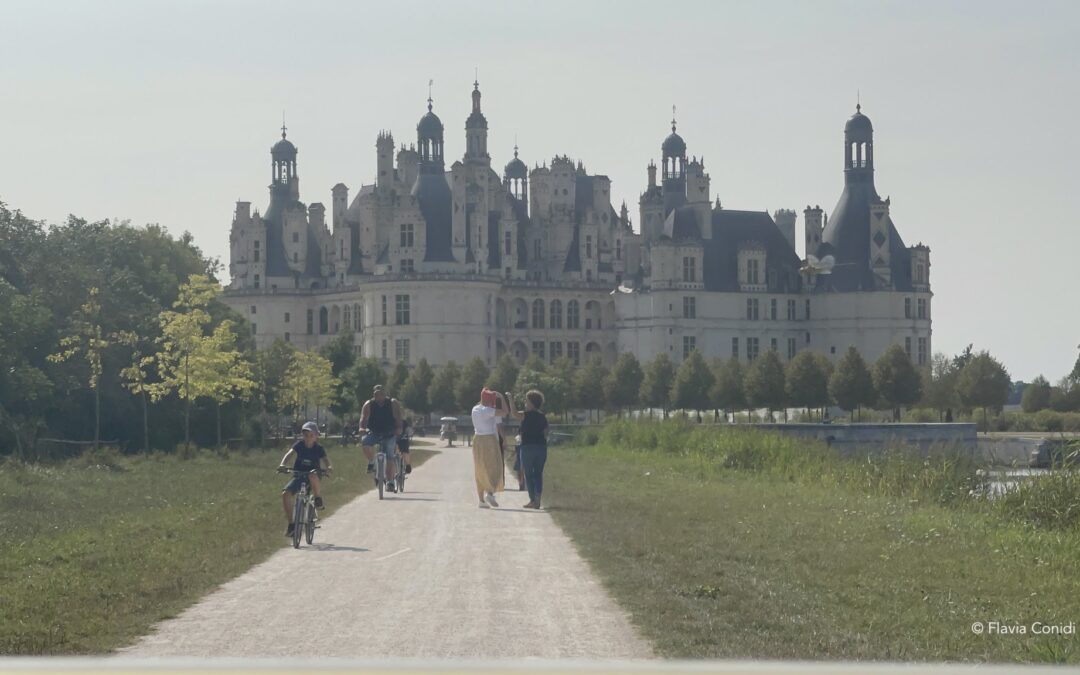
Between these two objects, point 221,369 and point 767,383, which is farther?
point 767,383

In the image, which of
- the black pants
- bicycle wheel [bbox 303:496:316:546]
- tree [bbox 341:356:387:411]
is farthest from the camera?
tree [bbox 341:356:387:411]

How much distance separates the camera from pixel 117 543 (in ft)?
63.0

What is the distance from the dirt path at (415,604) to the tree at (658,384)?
255 ft

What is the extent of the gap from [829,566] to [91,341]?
34.5 metres

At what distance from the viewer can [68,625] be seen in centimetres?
1330

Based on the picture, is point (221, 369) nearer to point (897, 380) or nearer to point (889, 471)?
point (889, 471)

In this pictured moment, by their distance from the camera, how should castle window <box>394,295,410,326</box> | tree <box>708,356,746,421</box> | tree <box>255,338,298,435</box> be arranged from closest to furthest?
tree <box>255,338,298,435</box>, tree <box>708,356,746,421</box>, castle window <box>394,295,410,326</box>

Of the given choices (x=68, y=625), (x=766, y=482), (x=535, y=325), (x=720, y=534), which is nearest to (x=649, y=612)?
(x=68, y=625)

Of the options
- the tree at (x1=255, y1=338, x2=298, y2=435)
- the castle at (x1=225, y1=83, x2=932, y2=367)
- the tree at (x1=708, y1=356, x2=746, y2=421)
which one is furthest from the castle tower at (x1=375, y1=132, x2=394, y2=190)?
the tree at (x1=255, y1=338, x2=298, y2=435)

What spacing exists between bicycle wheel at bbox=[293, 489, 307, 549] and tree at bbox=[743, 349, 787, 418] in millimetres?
75163

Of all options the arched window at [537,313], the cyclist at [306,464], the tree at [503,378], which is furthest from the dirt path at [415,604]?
the arched window at [537,313]

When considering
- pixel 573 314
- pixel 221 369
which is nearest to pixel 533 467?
pixel 221 369

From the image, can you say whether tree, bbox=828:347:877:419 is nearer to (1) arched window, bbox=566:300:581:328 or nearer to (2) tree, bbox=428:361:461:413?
(2) tree, bbox=428:361:461:413

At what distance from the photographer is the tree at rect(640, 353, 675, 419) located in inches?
3912
